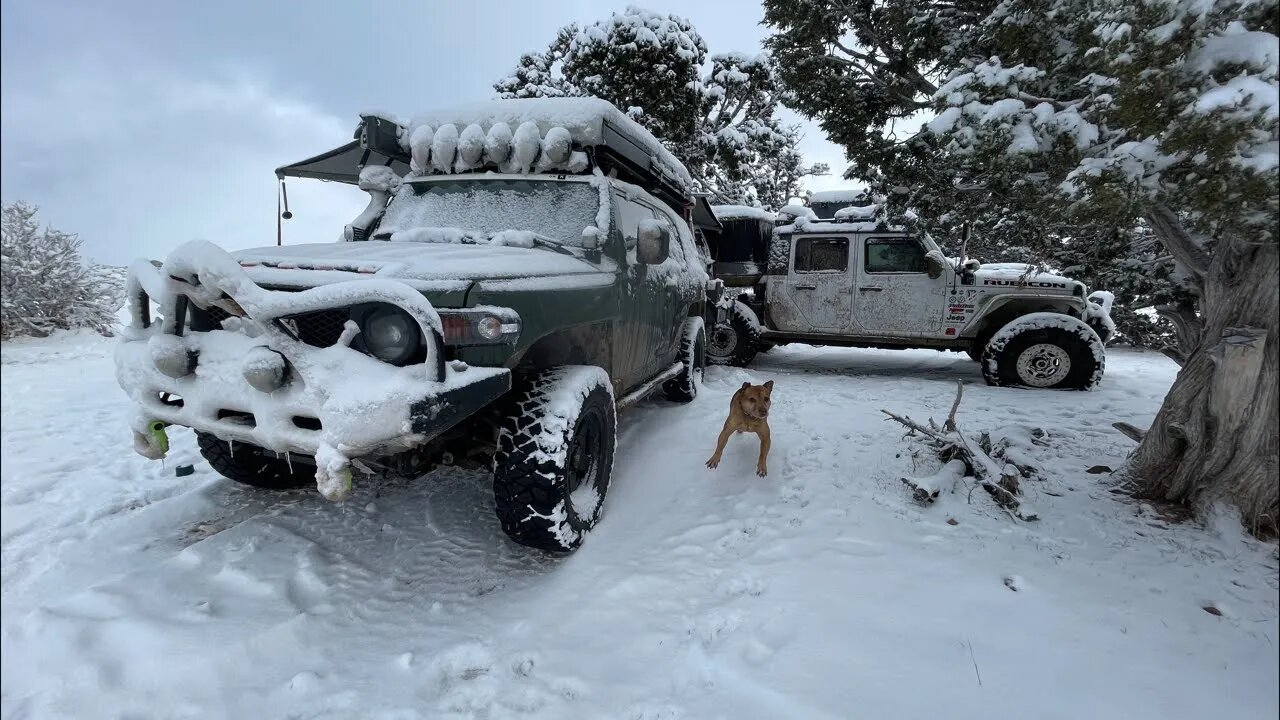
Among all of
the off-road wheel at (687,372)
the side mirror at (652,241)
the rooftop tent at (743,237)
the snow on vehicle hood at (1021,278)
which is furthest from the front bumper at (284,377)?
the rooftop tent at (743,237)

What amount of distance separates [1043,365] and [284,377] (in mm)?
7137

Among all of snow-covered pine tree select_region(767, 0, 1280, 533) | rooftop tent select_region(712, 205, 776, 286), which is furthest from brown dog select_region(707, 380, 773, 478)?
rooftop tent select_region(712, 205, 776, 286)

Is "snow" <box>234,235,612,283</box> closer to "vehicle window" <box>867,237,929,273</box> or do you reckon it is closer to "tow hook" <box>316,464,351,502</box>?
"tow hook" <box>316,464,351,502</box>

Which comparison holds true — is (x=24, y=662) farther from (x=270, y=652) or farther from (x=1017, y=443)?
(x=1017, y=443)

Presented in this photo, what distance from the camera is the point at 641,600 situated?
2508 mm

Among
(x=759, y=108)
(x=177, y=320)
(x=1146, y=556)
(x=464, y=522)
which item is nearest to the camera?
(x=1146, y=556)

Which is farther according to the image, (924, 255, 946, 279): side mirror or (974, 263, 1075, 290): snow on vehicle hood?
(924, 255, 946, 279): side mirror

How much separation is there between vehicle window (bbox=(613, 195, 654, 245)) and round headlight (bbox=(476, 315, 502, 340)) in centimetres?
144

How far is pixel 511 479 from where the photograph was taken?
2.54 m

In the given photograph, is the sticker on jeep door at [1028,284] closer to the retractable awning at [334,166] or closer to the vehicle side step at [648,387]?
the vehicle side step at [648,387]

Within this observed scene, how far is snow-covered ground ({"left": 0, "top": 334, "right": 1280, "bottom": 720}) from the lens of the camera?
1.74m

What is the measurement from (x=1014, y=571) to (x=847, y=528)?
753mm

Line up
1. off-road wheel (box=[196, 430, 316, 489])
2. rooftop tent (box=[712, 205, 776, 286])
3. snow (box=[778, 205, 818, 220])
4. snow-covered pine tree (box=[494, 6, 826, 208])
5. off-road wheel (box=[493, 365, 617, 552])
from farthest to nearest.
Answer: snow-covered pine tree (box=[494, 6, 826, 208]), rooftop tent (box=[712, 205, 776, 286]), snow (box=[778, 205, 818, 220]), off-road wheel (box=[196, 430, 316, 489]), off-road wheel (box=[493, 365, 617, 552])

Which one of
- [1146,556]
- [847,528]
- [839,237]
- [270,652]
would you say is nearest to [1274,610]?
[1146,556]
